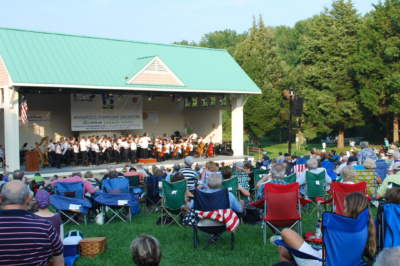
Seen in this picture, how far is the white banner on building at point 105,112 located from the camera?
60.5 feet

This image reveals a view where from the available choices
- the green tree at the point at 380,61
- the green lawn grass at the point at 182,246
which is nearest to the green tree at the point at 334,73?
the green tree at the point at 380,61

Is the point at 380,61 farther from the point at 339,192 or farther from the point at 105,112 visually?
the point at 339,192

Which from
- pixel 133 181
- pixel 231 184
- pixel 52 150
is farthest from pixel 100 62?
pixel 231 184

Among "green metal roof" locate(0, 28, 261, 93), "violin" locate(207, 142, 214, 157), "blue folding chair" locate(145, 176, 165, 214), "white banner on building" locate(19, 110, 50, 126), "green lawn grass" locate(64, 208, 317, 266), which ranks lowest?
"green lawn grass" locate(64, 208, 317, 266)

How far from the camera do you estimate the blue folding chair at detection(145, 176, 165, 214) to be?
27.3 ft

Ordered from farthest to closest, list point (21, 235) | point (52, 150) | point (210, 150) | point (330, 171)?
point (210, 150), point (52, 150), point (330, 171), point (21, 235)

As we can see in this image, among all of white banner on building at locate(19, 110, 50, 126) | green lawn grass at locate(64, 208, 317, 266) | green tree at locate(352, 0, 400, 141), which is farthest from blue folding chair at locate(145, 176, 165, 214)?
green tree at locate(352, 0, 400, 141)

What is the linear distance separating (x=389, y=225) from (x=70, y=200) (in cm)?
512

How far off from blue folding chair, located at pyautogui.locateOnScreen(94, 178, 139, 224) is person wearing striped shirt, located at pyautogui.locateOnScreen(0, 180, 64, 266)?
4.14 meters

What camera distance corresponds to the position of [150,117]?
23.2m

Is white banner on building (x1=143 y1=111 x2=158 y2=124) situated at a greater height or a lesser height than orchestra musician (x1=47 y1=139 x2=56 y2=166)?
greater

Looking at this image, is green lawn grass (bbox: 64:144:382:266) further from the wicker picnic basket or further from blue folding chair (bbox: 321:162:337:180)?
blue folding chair (bbox: 321:162:337:180)

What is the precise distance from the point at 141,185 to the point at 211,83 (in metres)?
11.0

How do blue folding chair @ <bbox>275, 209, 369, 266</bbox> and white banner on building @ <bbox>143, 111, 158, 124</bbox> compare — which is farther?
white banner on building @ <bbox>143, 111, 158, 124</bbox>
